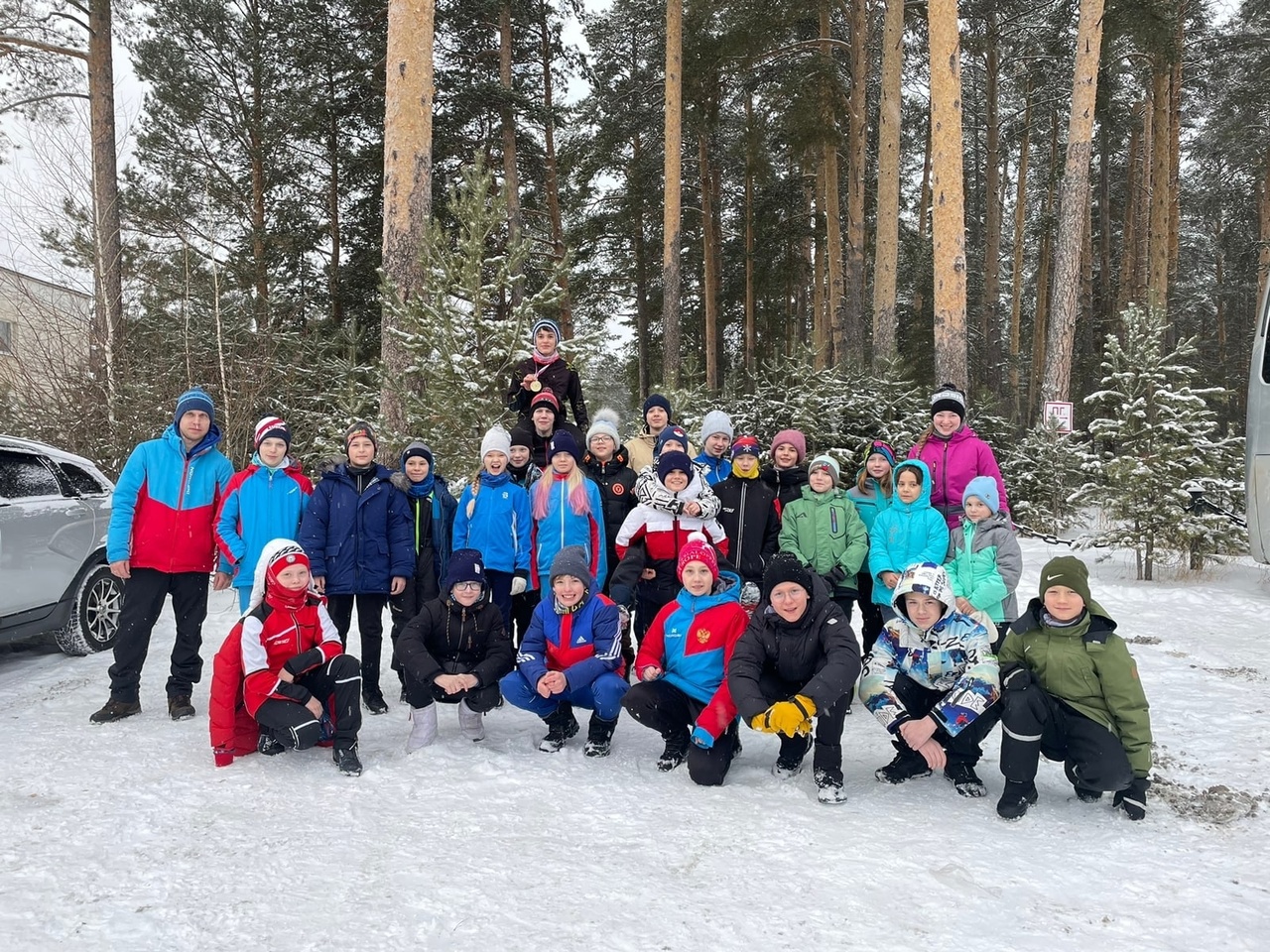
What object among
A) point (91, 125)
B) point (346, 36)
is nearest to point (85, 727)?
point (91, 125)

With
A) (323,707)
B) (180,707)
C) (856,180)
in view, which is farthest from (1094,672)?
(856,180)

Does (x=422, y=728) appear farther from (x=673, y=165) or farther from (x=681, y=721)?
(x=673, y=165)

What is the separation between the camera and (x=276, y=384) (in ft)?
40.9

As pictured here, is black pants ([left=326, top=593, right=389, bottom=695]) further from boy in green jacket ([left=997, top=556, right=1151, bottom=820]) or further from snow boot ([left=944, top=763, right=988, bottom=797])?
boy in green jacket ([left=997, top=556, right=1151, bottom=820])

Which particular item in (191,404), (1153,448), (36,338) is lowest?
(1153,448)

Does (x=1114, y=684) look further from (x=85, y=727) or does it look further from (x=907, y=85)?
(x=907, y=85)

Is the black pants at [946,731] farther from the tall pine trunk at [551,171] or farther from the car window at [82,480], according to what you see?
the tall pine trunk at [551,171]

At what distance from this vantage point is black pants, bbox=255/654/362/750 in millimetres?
4191

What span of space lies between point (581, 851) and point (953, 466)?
12.6 ft

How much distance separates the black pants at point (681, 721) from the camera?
416cm

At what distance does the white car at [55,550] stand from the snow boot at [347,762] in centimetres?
328

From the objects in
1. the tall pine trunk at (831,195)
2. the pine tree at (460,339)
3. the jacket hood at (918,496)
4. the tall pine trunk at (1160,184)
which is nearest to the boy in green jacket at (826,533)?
the jacket hood at (918,496)

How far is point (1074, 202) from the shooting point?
1419 centimetres

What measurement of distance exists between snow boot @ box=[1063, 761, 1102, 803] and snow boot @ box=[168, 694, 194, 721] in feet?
16.6
